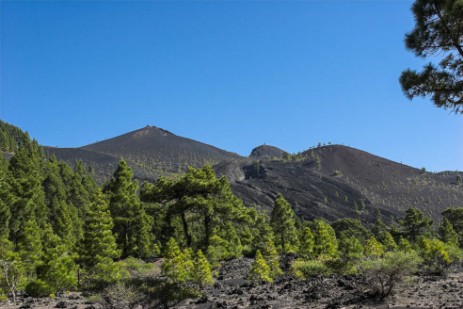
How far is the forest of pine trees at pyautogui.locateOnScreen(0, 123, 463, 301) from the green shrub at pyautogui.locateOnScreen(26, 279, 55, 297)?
5 centimetres

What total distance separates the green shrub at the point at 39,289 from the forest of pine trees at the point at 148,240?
2.1 inches

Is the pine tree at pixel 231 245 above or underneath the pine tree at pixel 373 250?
above

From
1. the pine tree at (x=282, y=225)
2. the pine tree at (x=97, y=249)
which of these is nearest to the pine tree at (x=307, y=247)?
the pine tree at (x=282, y=225)

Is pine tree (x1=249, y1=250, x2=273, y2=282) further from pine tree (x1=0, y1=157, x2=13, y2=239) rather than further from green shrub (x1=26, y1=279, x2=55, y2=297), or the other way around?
pine tree (x1=0, y1=157, x2=13, y2=239)

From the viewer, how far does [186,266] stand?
90.4 ft

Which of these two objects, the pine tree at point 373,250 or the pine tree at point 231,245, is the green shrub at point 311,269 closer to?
the pine tree at point 373,250

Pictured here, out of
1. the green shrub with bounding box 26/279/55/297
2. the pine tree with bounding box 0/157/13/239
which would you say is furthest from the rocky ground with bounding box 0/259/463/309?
the pine tree with bounding box 0/157/13/239

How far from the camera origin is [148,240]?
4153 centimetres

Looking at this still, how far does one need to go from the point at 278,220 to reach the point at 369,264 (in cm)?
3217

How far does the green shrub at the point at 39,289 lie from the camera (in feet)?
70.6

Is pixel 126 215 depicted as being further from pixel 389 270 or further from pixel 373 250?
pixel 389 270

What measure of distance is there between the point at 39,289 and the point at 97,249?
13.9 ft

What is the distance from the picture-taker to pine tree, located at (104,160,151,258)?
37.9 metres

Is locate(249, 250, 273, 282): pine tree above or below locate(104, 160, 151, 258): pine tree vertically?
below
